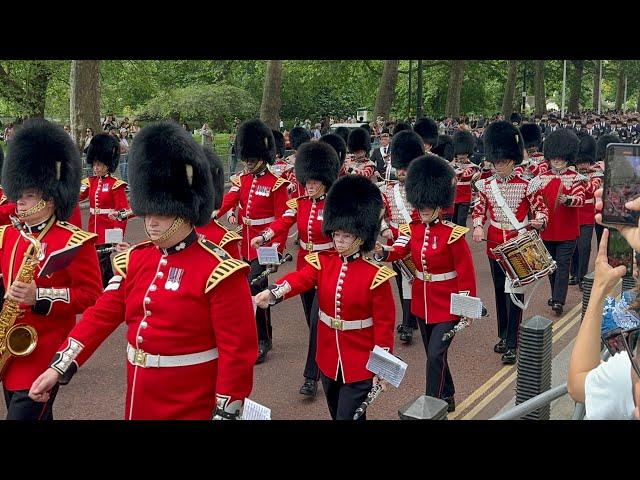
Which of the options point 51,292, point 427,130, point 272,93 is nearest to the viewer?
point 51,292

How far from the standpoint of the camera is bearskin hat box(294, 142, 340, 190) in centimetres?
681

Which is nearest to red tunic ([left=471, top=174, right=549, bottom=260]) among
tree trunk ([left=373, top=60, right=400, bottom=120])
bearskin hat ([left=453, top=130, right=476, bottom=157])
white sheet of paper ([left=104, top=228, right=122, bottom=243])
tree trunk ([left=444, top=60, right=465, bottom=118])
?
white sheet of paper ([left=104, top=228, right=122, bottom=243])

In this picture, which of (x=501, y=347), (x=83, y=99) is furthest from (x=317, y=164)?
(x=83, y=99)

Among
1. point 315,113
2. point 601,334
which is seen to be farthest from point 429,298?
point 315,113

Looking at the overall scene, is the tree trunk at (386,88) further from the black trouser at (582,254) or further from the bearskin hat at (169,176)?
the bearskin hat at (169,176)

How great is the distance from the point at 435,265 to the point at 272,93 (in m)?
14.9

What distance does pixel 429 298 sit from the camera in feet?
17.5

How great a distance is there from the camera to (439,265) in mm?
5434

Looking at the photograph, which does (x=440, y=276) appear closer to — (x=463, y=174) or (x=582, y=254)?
(x=582, y=254)

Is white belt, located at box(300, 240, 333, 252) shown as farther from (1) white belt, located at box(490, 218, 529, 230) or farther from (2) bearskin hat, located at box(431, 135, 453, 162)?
(2) bearskin hat, located at box(431, 135, 453, 162)

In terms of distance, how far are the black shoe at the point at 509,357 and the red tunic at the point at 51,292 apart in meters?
3.33

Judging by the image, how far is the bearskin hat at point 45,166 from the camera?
14.4 feet

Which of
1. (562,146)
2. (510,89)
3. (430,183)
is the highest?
(430,183)

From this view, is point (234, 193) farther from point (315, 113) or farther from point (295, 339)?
point (315, 113)
